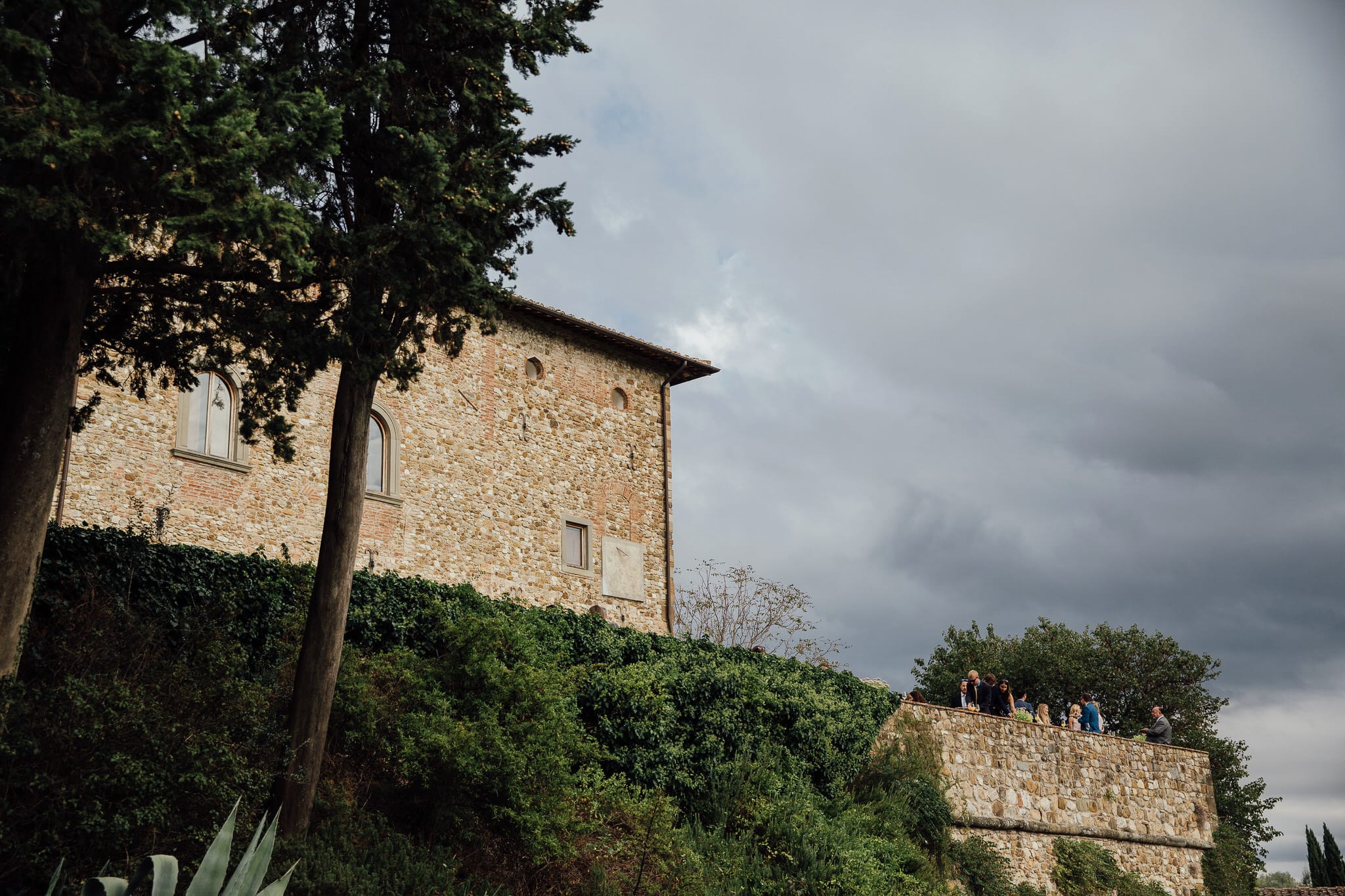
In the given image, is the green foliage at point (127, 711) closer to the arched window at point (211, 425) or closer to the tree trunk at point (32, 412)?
the tree trunk at point (32, 412)

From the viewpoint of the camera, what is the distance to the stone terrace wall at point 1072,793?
61.9 ft

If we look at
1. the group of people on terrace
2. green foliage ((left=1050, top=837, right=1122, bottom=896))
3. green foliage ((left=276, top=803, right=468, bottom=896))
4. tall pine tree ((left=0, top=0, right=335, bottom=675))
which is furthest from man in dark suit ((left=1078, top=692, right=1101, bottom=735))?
tall pine tree ((left=0, top=0, right=335, bottom=675))

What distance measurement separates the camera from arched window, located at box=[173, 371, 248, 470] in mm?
16641

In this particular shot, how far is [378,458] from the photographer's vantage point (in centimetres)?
1927

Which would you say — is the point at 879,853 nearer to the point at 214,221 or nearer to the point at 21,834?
the point at 21,834

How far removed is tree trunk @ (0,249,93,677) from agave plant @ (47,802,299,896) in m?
2.96

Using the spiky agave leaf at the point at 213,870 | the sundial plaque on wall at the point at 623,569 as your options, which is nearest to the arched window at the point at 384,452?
the sundial plaque on wall at the point at 623,569

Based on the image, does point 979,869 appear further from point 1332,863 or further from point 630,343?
point 1332,863

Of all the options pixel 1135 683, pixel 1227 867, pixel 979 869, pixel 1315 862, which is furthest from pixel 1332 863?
pixel 979 869

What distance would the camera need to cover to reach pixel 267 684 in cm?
1077

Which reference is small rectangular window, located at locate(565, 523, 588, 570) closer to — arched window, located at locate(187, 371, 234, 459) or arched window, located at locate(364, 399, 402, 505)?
arched window, located at locate(364, 399, 402, 505)

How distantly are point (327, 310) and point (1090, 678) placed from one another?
32800 mm

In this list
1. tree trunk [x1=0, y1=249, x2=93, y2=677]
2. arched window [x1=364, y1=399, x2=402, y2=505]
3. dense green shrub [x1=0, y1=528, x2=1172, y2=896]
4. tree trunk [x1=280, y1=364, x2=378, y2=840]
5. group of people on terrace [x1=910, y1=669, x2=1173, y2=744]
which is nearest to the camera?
dense green shrub [x1=0, y1=528, x2=1172, y2=896]

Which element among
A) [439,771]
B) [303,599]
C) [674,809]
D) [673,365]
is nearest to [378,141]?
[303,599]
